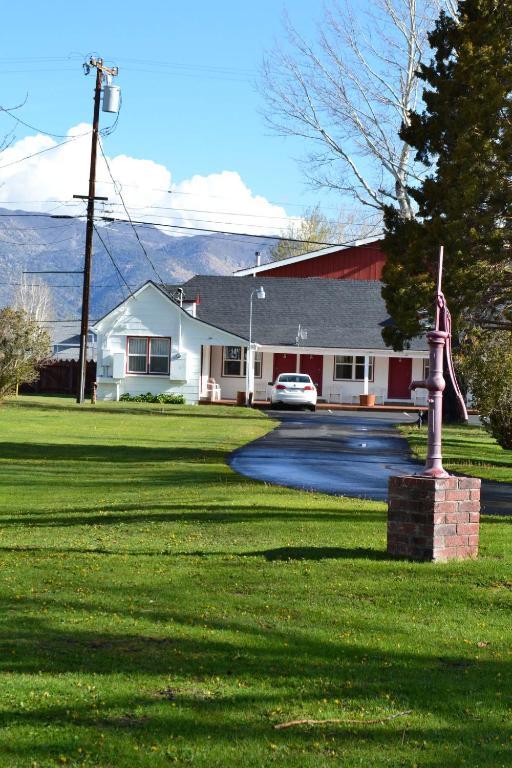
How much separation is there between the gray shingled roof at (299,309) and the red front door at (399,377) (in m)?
1.37

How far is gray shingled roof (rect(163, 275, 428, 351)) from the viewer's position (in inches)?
2240

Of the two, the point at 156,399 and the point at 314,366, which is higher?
the point at 314,366

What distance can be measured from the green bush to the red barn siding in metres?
14.9

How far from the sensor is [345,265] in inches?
2549

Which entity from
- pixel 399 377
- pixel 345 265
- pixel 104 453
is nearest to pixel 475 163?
pixel 104 453

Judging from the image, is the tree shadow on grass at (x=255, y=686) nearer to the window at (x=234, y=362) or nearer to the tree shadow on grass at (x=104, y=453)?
the tree shadow on grass at (x=104, y=453)

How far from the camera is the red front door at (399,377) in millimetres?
57469

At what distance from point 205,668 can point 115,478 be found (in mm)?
13174

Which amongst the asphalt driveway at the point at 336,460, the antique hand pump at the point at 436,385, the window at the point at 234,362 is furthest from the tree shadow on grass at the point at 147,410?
the antique hand pump at the point at 436,385

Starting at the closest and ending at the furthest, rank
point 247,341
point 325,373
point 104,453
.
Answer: point 104,453 → point 247,341 → point 325,373

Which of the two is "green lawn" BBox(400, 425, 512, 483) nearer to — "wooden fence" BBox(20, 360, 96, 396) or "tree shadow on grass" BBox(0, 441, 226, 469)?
"tree shadow on grass" BBox(0, 441, 226, 469)

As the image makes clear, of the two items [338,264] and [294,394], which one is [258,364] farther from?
[294,394]

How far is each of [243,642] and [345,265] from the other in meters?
58.3

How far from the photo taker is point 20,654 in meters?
6.72
